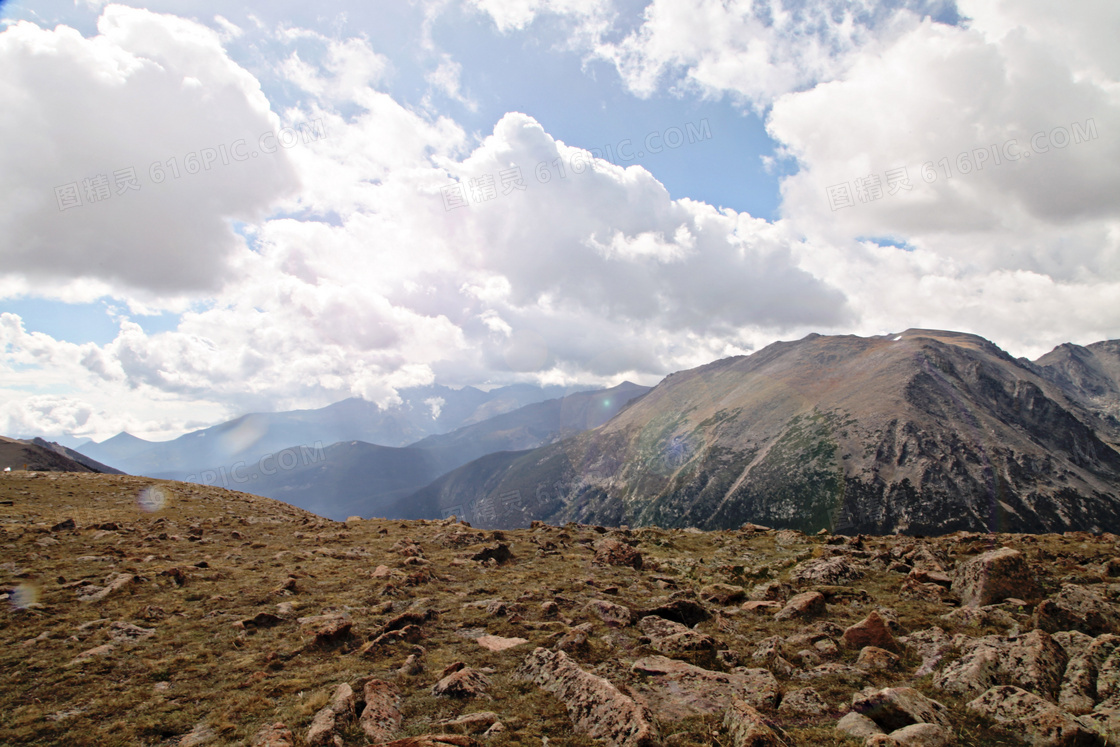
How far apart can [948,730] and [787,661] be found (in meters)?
5.11

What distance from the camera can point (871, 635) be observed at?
16.9 m

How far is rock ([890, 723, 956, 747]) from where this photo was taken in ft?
33.5

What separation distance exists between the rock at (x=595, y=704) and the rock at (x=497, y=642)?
254 centimetres

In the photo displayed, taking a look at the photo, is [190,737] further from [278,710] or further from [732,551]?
[732,551]

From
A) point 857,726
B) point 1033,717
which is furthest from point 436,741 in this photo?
point 1033,717

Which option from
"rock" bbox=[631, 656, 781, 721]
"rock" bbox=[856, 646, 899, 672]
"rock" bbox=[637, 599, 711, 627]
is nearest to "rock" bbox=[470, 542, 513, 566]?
"rock" bbox=[637, 599, 711, 627]

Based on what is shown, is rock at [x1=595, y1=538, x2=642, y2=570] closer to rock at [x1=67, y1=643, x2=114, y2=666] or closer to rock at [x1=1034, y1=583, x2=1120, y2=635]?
rock at [x1=1034, y1=583, x2=1120, y2=635]

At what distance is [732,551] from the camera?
38.2 metres

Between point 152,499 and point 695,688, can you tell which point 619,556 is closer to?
point 695,688

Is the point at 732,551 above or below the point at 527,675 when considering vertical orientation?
below

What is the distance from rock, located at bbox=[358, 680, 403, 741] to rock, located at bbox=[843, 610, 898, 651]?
16.5 meters

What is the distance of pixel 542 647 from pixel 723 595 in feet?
39.3

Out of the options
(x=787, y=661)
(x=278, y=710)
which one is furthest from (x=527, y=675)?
(x=787, y=661)

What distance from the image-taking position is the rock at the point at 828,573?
85.8ft
